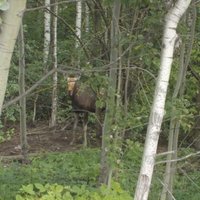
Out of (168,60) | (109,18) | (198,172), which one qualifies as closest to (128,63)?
(109,18)

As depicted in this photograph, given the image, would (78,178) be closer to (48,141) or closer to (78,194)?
(78,194)

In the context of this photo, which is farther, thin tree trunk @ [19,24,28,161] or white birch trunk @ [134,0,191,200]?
thin tree trunk @ [19,24,28,161]

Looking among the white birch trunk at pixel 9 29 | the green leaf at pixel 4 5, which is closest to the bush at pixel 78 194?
the white birch trunk at pixel 9 29

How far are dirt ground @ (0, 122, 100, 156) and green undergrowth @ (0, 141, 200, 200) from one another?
0.78 m

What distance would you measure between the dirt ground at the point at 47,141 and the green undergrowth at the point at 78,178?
777 mm

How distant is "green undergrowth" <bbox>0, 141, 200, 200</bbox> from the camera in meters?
4.73

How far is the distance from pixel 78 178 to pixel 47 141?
356 centimetres

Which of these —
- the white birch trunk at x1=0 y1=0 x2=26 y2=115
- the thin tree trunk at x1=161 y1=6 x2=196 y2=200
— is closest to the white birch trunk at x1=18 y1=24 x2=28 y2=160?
the thin tree trunk at x1=161 y1=6 x2=196 y2=200

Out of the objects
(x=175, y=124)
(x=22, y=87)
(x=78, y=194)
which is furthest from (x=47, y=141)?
(x=78, y=194)

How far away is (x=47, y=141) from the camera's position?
433 inches

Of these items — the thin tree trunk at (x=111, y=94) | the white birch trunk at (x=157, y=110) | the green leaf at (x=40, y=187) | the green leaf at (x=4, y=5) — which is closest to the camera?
the green leaf at (x=4, y=5)

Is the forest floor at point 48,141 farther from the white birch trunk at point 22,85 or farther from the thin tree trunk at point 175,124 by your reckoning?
the thin tree trunk at point 175,124

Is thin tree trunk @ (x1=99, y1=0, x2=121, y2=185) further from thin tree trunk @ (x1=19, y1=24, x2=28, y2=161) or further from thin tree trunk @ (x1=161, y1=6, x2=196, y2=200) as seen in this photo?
thin tree trunk @ (x1=19, y1=24, x2=28, y2=161)

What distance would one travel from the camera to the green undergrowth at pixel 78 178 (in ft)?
15.5
